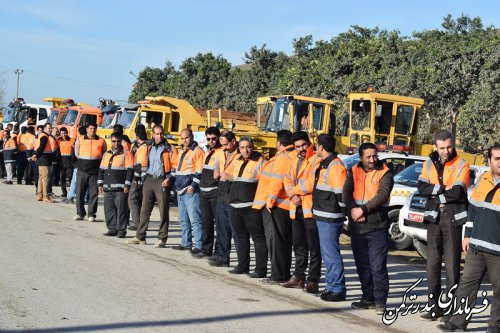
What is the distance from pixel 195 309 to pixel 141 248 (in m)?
5.22

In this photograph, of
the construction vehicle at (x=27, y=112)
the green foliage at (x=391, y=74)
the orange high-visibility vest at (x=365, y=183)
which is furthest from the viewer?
the construction vehicle at (x=27, y=112)

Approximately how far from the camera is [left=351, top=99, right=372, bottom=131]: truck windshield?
24125 millimetres

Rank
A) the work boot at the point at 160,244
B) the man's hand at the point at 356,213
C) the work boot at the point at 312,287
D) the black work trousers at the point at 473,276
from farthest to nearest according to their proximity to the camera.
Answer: the work boot at the point at 160,244
the work boot at the point at 312,287
the man's hand at the point at 356,213
the black work trousers at the point at 473,276

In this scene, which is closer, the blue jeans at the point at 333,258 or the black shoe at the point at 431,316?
the black shoe at the point at 431,316

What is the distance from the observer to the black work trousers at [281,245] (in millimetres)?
10938

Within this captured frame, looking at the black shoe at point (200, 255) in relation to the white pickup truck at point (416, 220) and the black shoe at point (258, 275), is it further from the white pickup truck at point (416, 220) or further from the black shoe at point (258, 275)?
the white pickup truck at point (416, 220)

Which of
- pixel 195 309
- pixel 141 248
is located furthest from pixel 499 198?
pixel 141 248

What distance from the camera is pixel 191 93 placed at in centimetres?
5253

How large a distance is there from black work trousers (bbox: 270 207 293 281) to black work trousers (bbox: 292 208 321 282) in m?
0.25

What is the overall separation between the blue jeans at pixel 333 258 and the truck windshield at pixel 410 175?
602 cm

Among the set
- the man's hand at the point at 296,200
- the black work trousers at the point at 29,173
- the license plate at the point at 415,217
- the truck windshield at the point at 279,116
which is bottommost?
the black work trousers at the point at 29,173

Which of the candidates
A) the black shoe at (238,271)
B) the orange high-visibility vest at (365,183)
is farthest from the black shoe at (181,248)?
the orange high-visibility vest at (365,183)

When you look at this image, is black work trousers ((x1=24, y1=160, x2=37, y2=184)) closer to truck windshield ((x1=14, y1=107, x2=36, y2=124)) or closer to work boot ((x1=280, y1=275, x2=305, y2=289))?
truck windshield ((x1=14, y1=107, x2=36, y2=124))

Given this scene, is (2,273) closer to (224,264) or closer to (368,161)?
(224,264)
